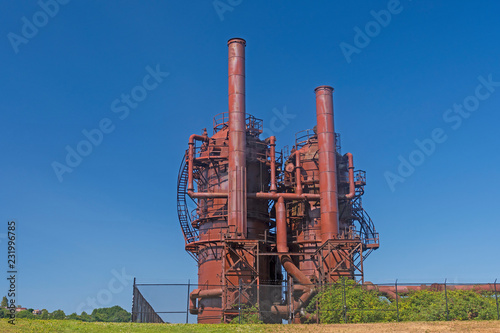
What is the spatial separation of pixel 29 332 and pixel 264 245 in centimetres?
2493

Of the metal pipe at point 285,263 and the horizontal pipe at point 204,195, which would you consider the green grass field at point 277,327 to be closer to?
the metal pipe at point 285,263

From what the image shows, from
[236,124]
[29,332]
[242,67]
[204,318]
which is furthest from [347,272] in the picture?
[29,332]

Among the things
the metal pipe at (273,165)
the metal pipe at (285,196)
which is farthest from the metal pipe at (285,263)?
the metal pipe at (273,165)

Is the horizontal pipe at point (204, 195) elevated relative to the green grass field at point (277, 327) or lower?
elevated

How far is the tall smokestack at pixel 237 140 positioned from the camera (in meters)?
46.2

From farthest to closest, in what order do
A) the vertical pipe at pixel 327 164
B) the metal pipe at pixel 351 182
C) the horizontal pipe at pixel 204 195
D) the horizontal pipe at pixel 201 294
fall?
the metal pipe at pixel 351 182 < the horizontal pipe at pixel 204 195 < the vertical pipe at pixel 327 164 < the horizontal pipe at pixel 201 294

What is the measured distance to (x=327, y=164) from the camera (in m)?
48.8

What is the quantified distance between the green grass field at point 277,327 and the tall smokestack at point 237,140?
1475 cm

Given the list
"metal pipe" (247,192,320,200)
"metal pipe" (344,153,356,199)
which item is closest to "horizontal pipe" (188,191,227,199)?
"metal pipe" (247,192,320,200)

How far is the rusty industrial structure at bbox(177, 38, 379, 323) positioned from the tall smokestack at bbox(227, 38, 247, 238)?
83 millimetres

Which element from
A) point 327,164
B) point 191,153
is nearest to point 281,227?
point 327,164

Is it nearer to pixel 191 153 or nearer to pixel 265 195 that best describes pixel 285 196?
pixel 265 195

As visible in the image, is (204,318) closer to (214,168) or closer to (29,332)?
(214,168)

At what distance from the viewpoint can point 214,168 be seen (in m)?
50.7
